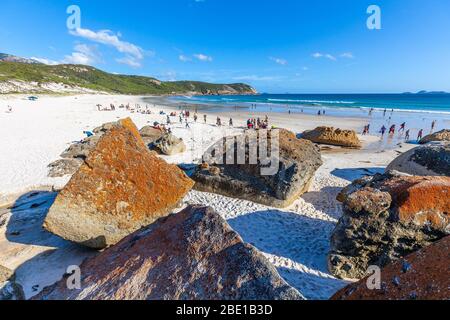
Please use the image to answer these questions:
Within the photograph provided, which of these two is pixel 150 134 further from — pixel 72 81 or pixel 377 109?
pixel 72 81

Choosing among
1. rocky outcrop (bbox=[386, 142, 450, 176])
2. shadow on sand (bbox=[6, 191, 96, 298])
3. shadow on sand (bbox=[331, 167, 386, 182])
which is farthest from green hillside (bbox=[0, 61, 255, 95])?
rocky outcrop (bbox=[386, 142, 450, 176])

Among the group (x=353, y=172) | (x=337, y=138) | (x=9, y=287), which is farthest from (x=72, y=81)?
(x=9, y=287)

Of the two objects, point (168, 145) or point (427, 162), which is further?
point (168, 145)

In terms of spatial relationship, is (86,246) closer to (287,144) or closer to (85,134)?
(287,144)

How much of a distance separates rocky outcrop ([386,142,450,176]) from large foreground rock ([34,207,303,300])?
36.0 ft

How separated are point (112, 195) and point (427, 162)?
1236 cm

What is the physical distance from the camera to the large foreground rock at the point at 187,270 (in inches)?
117

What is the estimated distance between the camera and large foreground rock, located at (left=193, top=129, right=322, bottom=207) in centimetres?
956

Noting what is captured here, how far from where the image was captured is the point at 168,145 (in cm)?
1664

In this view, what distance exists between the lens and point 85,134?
68.8 feet

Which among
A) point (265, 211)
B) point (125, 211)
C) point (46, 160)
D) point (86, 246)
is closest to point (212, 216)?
point (125, 211)
